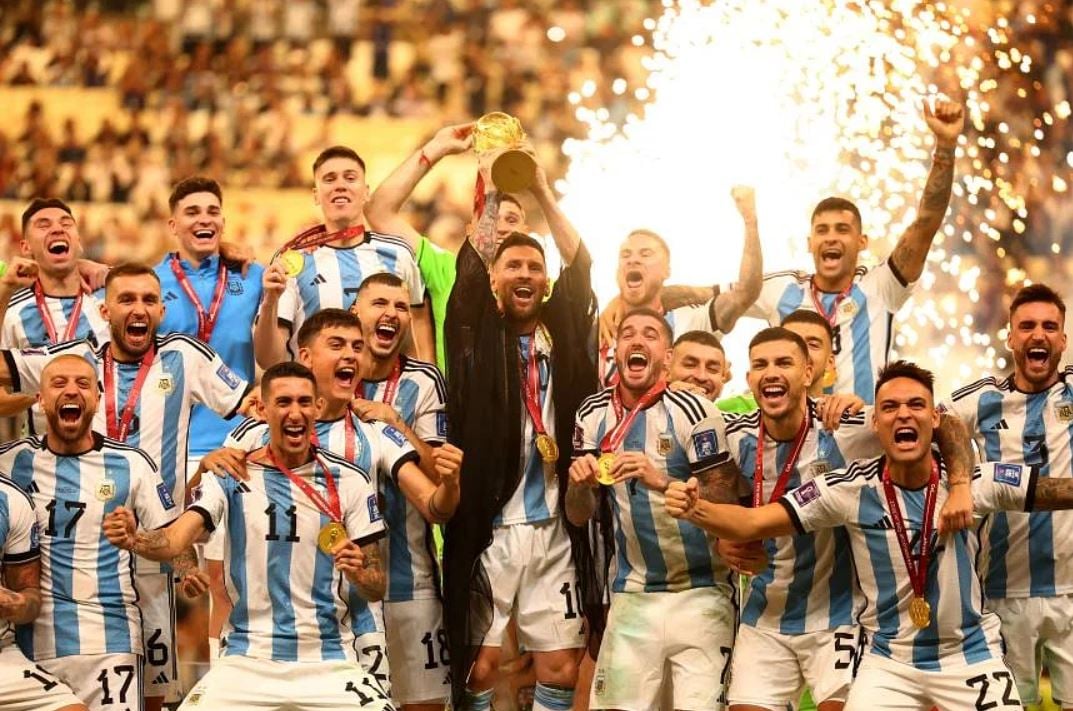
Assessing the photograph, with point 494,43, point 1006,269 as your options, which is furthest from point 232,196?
point 1006,269

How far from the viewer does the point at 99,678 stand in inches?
207

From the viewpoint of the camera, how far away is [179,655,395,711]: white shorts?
4.84m

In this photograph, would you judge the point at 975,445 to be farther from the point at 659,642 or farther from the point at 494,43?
the point at 494,43

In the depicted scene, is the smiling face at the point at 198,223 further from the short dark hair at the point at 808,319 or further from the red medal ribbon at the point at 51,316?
the short dark hair at the point at 808,319

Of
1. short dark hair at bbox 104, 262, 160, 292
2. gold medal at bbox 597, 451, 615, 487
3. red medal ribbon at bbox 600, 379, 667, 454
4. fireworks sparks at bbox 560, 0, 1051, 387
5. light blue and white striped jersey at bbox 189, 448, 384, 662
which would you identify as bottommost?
light blue and white striped jersey at bbox 189, 448, 384, 662

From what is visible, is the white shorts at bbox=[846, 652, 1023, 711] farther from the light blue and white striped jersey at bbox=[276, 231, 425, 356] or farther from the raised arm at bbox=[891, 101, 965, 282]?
the light blue and white striped jersey at bbox=[276, 231, 425, 356]

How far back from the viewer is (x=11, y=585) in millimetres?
5191

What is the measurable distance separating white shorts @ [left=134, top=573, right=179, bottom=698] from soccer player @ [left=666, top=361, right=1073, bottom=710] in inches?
70.9

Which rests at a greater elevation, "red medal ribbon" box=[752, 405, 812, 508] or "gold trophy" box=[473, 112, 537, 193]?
"gold trophy" box=[473, 112, 537, 193]

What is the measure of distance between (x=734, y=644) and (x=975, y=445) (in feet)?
3.31

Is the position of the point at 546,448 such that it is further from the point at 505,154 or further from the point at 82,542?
the point at 82,542

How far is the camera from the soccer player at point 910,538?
4.84m

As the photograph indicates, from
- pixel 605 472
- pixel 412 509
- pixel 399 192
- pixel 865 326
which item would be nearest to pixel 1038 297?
pixel 865 326

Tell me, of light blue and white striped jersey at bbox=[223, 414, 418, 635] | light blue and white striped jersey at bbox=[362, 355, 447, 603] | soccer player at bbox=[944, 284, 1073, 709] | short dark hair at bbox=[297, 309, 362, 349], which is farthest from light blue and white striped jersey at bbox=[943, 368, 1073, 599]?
short dark hair at bbox=[297, 309, 362, 349]
